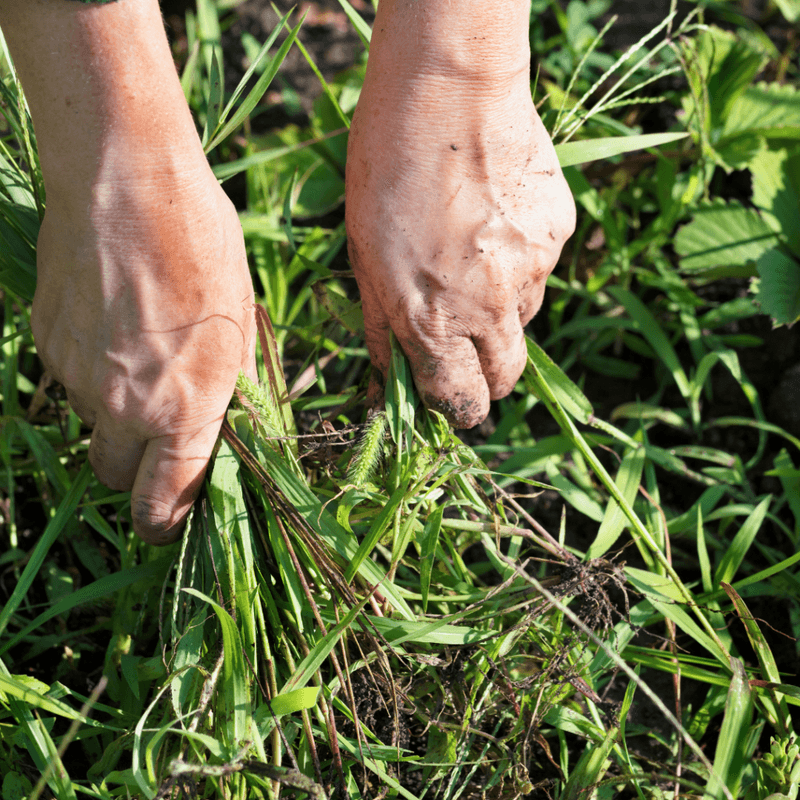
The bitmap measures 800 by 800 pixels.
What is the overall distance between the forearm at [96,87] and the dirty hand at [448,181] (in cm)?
30

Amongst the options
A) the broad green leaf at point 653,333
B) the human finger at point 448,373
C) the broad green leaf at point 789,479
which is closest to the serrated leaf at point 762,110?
the broad green leaf at point 653,333

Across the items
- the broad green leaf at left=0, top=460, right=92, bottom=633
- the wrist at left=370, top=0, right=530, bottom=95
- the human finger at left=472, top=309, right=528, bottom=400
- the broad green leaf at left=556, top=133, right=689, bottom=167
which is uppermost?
the wrist at left=370, top=0, right=530, bottom=95

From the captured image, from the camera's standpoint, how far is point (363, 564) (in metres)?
1.03

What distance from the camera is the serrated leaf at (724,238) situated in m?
1.64

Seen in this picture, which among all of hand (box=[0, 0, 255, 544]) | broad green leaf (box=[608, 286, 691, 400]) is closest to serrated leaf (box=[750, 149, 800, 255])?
broad green leaf (box=[608, 286, 691, 400])

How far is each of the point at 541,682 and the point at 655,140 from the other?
101 cm

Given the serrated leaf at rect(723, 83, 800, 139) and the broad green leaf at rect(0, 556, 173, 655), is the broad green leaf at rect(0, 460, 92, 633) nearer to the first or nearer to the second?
the broad green leaf at rect(0, 556, 173, 655)

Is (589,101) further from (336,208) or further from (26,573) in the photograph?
(26,573)

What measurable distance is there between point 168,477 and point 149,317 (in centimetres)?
27

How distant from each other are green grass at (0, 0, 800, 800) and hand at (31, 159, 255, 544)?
84mm

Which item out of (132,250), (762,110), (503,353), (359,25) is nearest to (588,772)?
(503,353)

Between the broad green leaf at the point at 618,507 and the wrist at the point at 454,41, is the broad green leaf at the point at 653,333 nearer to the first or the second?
the broad green leaf at the point at 618,507

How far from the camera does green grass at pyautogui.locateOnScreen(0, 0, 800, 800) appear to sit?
0.97 metres

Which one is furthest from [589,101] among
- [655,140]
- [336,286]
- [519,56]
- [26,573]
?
[26,573]
